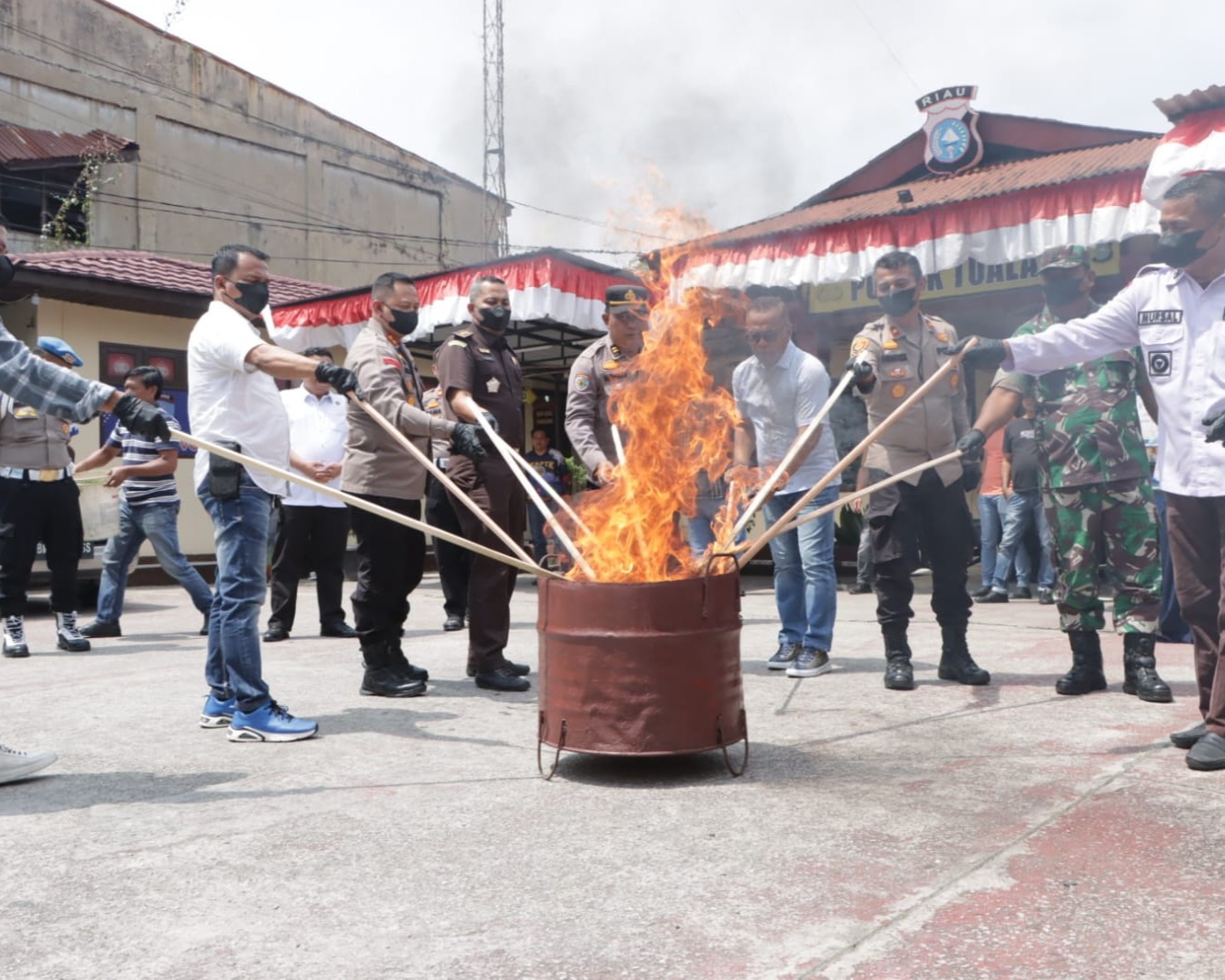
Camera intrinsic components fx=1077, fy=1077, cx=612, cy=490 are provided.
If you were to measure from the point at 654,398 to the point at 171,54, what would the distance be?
78.5 ft

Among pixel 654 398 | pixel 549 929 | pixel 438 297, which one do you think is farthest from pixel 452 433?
pixel 438 297

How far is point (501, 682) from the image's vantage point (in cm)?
528

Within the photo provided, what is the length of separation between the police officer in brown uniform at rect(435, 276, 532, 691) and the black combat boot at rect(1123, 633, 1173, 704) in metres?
2.77

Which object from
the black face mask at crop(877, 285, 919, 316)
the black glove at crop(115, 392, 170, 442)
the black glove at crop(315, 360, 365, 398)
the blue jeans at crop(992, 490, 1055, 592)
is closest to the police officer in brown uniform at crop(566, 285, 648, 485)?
the black face mask at crop(877, 285, 919, 316)

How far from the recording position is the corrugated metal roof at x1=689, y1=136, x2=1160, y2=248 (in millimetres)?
9477

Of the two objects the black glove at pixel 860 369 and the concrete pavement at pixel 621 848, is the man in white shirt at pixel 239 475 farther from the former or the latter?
the black glove at pixel 860 369

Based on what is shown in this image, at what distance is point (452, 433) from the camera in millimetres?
4527

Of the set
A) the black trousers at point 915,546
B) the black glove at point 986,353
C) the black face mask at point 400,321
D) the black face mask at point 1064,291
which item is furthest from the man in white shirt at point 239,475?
the black face mask at point 1064,291

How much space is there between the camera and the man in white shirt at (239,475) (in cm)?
421

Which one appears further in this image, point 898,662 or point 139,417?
point 898,662

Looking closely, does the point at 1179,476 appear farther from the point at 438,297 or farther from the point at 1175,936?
the point at 438,297

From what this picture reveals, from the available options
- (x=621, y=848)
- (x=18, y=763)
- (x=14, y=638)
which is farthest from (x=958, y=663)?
(x=14, y=638)

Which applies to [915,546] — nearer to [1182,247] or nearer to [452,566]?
[1182,247]

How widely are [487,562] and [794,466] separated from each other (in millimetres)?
1633
